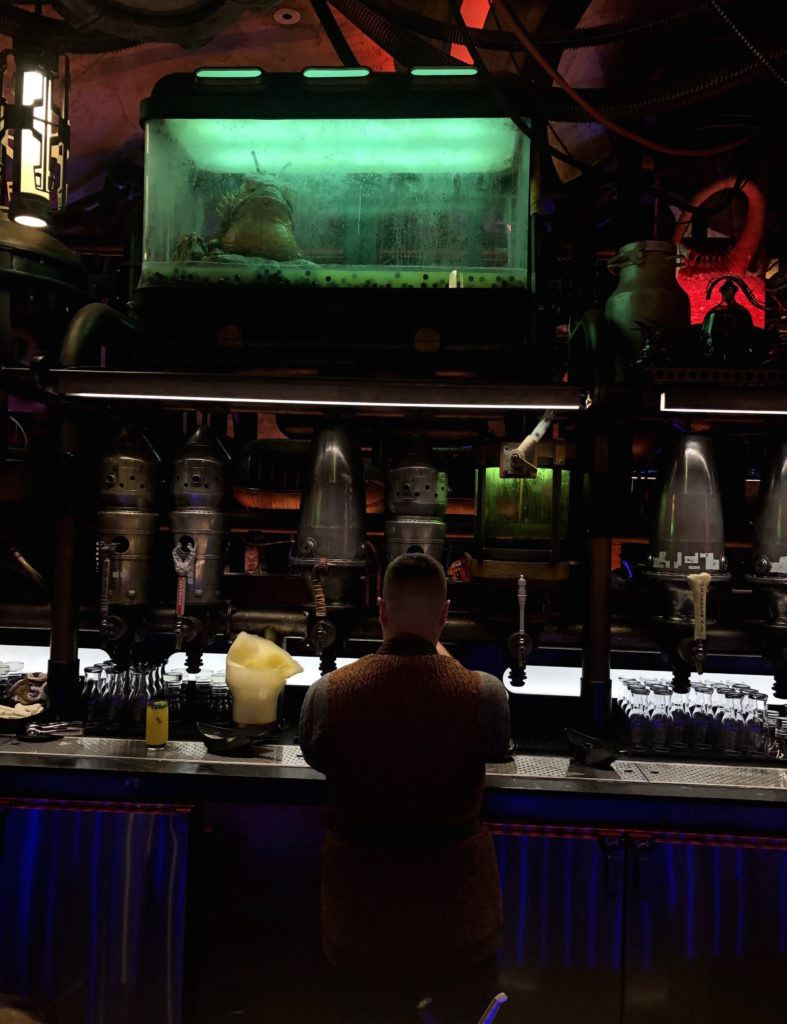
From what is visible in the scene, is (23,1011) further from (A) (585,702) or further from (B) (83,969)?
(A) (585,702)

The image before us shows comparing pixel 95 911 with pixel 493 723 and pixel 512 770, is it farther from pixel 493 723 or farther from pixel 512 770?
pixel 493 723

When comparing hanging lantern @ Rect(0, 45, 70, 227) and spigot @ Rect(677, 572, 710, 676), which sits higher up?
hanging lantern @ Rect(0, 45, 70, 227)

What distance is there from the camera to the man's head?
2004mm

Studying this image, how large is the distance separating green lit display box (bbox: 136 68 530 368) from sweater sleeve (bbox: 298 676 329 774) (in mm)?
1373

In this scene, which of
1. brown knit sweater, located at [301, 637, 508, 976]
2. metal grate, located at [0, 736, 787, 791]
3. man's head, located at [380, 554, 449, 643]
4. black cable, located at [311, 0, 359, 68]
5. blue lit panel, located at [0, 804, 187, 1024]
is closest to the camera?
brown knit sweater, located at [301, 637, 508, 976]

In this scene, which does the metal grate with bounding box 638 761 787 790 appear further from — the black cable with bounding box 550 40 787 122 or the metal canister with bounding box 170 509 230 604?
the black cable with bounding box 550 40 787 122

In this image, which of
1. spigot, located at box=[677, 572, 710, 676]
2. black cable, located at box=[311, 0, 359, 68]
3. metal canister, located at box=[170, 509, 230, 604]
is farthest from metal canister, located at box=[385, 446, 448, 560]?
black cable, located at box=[311, 0, 359, 68]

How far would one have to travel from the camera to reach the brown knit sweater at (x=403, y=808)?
6.23 ft

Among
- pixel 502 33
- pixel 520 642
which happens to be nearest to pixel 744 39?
pixel 502 33

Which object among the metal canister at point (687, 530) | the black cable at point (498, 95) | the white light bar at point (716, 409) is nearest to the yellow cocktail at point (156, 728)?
the metal canister at point (687, 530)

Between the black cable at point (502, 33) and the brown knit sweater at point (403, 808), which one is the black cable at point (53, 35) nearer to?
the black cable at point (502, 33)

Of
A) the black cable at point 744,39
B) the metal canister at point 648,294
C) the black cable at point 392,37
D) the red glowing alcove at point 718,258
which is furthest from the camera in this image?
the red glowing alcove at point 718,258

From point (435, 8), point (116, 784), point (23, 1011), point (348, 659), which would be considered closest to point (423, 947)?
point (23, 1011)

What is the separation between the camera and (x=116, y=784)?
2.69 meters
